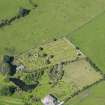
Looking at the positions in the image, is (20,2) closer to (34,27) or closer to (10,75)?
(34,27)

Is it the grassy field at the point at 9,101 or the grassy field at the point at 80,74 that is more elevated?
the grassy field at the point at 80,74

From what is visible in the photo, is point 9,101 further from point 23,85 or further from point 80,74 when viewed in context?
point 80,74

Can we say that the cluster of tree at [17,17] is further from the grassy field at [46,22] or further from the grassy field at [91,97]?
the grassy field at [91,97]

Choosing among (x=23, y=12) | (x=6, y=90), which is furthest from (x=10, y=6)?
(x=6, y=90)

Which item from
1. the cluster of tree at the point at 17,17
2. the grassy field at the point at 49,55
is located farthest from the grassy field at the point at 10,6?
the grassy field at the point at 49,55

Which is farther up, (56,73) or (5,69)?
(5,69)

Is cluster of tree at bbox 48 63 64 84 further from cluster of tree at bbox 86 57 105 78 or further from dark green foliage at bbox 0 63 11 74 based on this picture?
dark green foliage at bbox 0 63 11 74
